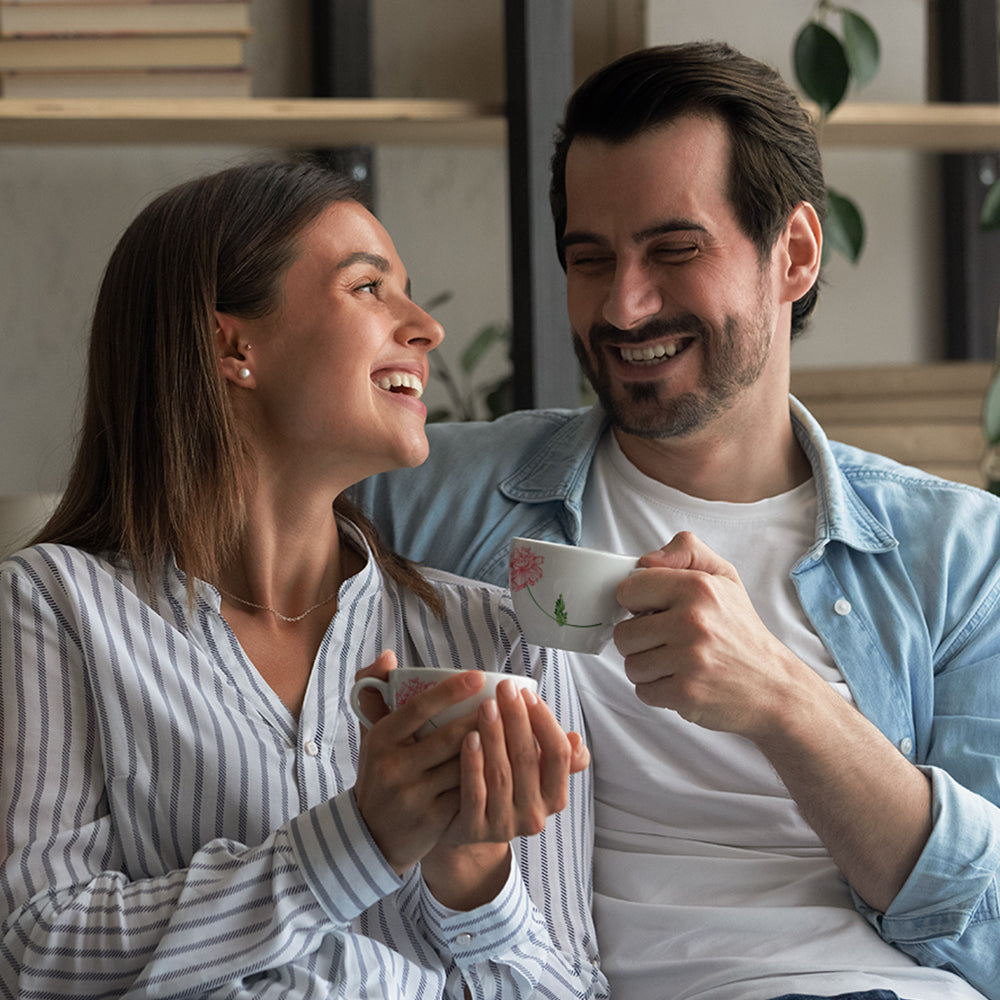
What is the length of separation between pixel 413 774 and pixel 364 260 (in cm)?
54

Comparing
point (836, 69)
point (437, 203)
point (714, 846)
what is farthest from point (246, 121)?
point (714, 846)

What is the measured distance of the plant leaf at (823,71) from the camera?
1942 mm

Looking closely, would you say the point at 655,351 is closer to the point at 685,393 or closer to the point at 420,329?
the point at 685,393

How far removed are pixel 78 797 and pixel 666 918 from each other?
57 cm

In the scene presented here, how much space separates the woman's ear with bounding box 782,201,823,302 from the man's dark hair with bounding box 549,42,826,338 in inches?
0.8

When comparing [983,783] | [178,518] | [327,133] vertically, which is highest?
[327,133]

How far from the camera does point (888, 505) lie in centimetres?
143

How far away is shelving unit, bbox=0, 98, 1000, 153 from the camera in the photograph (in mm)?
1837

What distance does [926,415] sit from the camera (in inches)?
79.9

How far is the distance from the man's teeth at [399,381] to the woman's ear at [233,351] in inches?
4.9

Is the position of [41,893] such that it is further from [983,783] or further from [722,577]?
[983,783]

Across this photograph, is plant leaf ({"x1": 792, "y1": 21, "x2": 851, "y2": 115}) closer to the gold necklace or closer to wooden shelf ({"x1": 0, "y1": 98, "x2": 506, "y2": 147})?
wooden shelf ({"x1": 0, "y1": 98, "x2": 506, "y2": 147})

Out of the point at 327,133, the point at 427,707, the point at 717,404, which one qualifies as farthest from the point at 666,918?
the point at 327,133

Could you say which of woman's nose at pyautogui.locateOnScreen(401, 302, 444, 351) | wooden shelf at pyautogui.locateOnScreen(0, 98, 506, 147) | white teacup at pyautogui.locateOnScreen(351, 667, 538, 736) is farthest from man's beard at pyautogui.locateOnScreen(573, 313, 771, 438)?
wooden shelf at pyautogui.locateOnScreen(0, 98, 506, 147)
